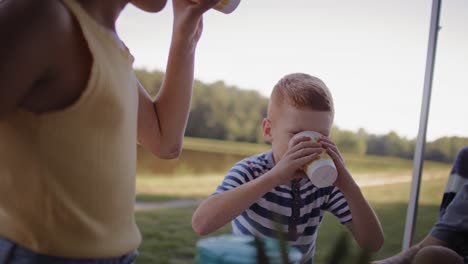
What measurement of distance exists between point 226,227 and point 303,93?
2.78 m

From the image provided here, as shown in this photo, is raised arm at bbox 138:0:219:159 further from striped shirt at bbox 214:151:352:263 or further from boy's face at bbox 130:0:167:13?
striped shirt at bbox 214:151:352:263

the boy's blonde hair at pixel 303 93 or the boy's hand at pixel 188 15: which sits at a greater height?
the boy's hand at pixel 188 15

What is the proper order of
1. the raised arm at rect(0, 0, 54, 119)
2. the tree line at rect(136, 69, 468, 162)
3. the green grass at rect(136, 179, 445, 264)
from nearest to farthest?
the raised arm at rect(0, 0, 54, 119), the green grass at rect(136, 179, 445, 264), the tree line at rect(136, 69, 468, 162)

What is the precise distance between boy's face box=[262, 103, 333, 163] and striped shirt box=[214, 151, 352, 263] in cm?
8

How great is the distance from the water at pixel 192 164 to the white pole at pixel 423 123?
8.27ft

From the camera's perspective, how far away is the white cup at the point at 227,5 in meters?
0.89

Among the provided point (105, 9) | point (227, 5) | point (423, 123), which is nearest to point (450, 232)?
point (423, 123)

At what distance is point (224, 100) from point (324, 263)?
4137 mm

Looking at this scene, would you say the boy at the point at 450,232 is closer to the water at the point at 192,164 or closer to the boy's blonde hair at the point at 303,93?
the boy's blonde hair at the point at 303,93

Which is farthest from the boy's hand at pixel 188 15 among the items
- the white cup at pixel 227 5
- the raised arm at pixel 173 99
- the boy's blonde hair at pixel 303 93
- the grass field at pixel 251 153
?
the grass field at pixel 251 153

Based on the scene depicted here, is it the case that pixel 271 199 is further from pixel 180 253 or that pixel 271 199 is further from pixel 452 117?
pixel 452 117

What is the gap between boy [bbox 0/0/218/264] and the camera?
436mm

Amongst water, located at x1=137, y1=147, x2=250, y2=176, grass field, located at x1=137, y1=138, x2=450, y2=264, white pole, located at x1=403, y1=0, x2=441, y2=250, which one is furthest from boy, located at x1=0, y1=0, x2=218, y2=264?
water, located at x1=137, y1=147, x2=250, y2=176

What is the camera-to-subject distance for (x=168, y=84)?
2.60 feet
